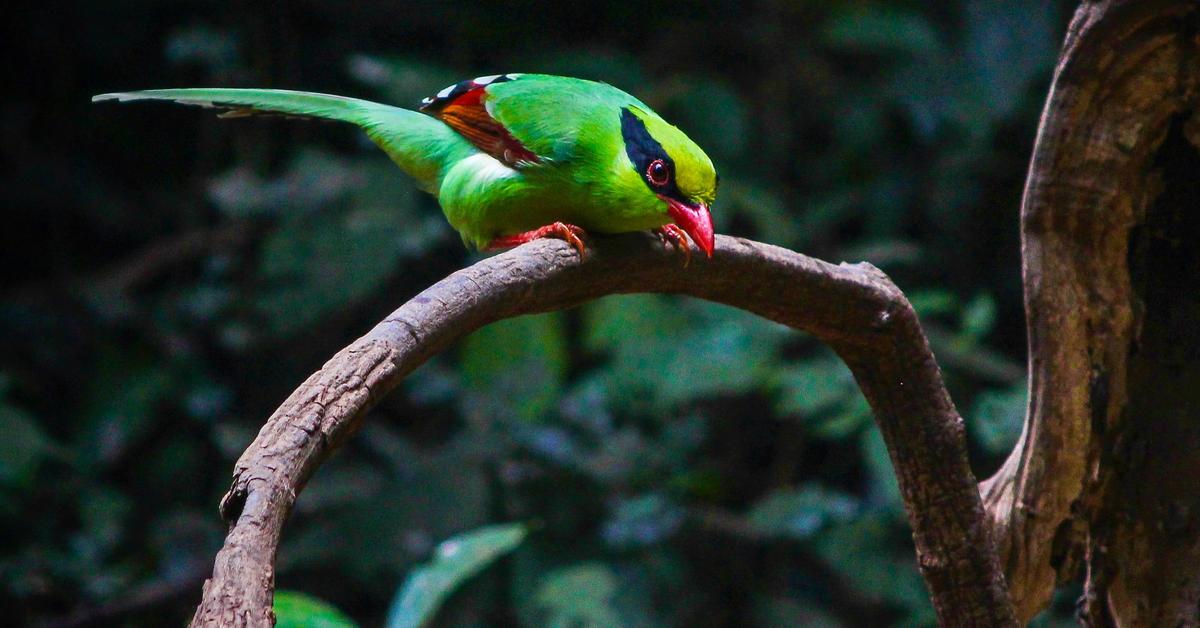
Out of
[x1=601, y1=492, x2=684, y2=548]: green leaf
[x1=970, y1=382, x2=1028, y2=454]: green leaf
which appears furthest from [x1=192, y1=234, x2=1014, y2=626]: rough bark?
[x1=601, y1=492, x2=684, y2=548]: green leaf

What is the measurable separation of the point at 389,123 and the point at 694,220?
86 cm

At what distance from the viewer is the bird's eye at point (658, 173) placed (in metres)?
1.97

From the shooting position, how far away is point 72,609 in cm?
438

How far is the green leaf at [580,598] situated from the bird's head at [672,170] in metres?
2.04

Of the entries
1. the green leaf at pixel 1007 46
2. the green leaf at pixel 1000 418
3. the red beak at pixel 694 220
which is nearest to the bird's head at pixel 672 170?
the red beak at pixel 694 220

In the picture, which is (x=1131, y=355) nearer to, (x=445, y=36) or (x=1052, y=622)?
(x=1052, y=622)

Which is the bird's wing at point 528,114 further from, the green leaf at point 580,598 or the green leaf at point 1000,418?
the green leaf at point 580,598

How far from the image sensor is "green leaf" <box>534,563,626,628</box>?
3670 mm

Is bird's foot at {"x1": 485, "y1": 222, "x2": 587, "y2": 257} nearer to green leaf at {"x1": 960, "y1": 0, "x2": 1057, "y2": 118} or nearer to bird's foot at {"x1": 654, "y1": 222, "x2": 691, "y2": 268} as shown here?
bird's foot at {"x1": 654, "y1": 222, "x2": 691, "y2": 268}

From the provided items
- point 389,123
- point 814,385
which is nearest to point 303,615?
point 389,123

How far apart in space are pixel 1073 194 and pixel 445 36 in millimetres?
4169

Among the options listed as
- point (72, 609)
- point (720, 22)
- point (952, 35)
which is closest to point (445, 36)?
point (720, 22)

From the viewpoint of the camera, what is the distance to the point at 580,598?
3.71 metres

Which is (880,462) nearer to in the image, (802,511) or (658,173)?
(802,511)
